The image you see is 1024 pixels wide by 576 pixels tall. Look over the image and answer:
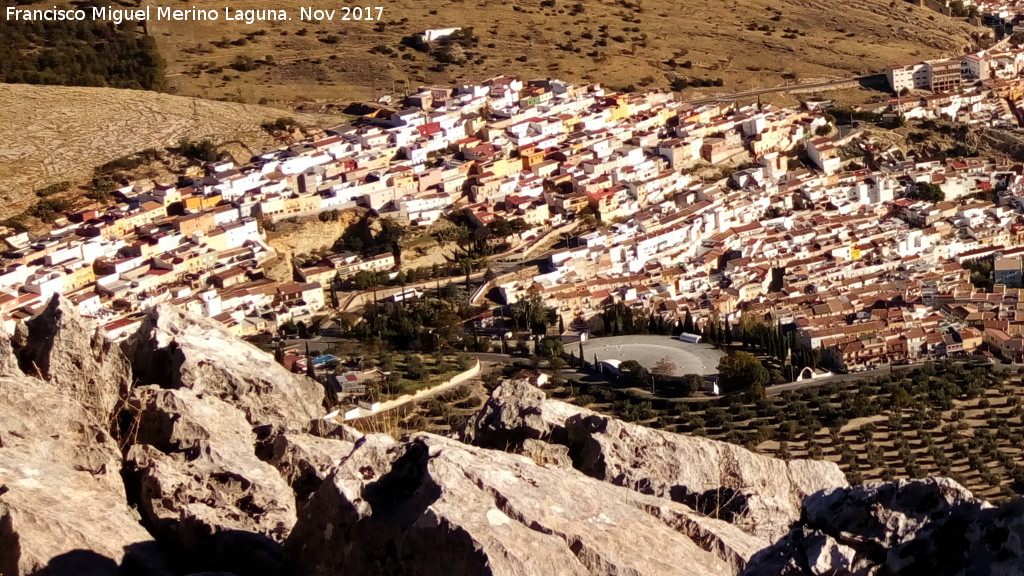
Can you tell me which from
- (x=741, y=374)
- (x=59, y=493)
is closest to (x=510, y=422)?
(x=59, y=493)

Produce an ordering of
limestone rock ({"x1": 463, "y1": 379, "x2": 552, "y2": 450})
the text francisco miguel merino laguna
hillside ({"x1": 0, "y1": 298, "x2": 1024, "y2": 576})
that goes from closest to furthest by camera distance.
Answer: hillside ({"x1": 0, "y1": 298, "x2": 1024, "y2": 576}) < limestone rock ({"x1": 463, "y1": 379, "x2": 552, "y2": 450}) < the text francisco miguel merino laguna

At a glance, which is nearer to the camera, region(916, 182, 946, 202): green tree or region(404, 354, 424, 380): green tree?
region(404, 354, 424, 380): green tree

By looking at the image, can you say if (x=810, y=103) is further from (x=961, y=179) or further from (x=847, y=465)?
(x=847, y=465)

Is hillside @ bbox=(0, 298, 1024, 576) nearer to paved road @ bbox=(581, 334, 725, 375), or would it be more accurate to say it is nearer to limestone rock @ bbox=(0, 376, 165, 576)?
limestone rock @ bbox=(0, 376, 165, 576)

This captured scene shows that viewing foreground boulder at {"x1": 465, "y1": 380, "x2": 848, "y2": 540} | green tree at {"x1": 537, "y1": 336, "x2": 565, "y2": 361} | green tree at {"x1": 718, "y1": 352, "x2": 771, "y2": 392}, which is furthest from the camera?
green tree at {"x1": 537, "y1": 336, "x2": 565, "y2": 361}

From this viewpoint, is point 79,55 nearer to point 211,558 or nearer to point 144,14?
point 144,14

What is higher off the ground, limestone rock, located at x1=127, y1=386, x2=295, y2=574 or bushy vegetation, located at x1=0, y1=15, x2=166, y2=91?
limestone rock, located at x1=127, y1=386, x2=295, y2=574

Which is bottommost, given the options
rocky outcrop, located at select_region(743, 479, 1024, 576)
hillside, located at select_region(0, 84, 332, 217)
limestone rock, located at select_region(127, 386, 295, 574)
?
hillside, located at select_region(0, 84, 332, 217)

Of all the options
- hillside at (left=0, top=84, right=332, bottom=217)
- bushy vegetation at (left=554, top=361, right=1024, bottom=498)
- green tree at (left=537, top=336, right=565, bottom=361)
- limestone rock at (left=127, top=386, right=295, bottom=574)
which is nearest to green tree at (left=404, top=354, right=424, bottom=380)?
green tree at (left=537, top=336, right=565, bottom=361)
